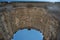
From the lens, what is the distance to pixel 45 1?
9.46 feet

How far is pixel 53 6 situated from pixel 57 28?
1.74 feet

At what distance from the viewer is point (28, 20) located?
295 cm

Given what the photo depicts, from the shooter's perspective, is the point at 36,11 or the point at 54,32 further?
the point at 36,11

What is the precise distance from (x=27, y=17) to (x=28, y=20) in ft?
0.25

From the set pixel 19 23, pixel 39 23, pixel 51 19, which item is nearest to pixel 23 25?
pixel 19 23

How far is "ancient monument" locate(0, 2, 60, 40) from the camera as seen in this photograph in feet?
9.29

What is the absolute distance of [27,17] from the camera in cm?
292

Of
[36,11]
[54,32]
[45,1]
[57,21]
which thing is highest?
[45,1]

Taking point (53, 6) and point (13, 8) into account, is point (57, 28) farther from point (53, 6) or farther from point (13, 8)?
point (13, 8)

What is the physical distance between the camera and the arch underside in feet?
9.28

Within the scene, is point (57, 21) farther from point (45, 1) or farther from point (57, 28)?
point (45, 1)

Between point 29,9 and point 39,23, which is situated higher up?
point 29,9

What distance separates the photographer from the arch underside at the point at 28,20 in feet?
9.28

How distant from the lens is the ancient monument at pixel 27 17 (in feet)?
9.29
